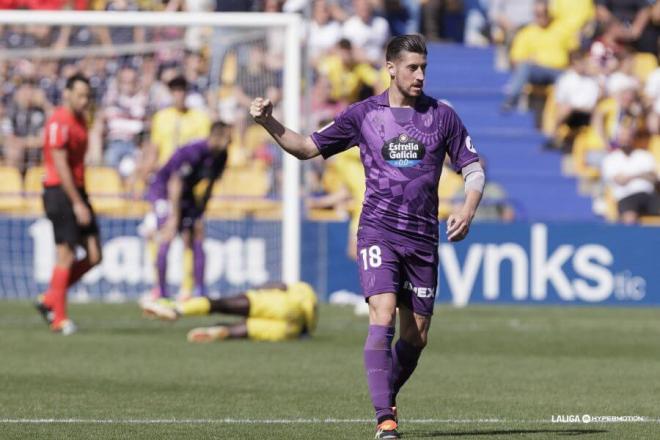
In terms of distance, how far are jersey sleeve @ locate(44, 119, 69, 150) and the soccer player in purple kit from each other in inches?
265

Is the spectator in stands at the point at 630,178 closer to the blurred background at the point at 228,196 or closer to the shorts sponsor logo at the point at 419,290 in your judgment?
the blurred background at the point at 228,196

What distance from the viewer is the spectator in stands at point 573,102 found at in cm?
2398

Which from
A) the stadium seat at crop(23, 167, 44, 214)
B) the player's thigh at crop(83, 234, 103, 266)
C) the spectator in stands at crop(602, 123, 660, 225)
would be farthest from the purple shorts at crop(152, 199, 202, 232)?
the spectator in stands at crop(602, 123, 660, 225)

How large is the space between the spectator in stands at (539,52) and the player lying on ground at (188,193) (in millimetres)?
8745

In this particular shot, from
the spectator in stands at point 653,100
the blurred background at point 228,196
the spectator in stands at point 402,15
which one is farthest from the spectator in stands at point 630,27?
the blurred background at point 228,196

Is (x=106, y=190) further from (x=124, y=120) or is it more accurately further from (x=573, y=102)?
(x=573, y=102)

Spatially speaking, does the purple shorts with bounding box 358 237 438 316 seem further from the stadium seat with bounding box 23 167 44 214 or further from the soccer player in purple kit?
the stadium seat with bounding box 23 167 44 214

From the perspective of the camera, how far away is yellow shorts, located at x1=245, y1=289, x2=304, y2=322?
13.9 metres

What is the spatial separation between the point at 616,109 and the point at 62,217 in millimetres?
11464

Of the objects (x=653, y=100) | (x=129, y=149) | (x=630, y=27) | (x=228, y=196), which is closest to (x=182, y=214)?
(x=228, y=196)

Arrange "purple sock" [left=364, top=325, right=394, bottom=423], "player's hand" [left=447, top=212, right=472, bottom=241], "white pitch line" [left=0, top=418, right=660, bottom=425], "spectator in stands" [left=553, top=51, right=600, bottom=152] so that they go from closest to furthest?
"player's hand" [left=447, top=212, right=472, bottom=241], "purple sock" [left=364, top=325, right=394, bottom=423], "white pitch line" [left=0, top=418, right=660, bottom=425], "spectator in stands" [left=553, top=51, right=600, bottom=152]

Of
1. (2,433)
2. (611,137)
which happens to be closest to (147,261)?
(611,137)

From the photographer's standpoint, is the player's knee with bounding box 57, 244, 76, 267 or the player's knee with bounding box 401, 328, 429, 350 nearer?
the player's knee with bounding box 401, 328, 429, 350

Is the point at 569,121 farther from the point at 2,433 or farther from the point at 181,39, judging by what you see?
the point at 2,433
